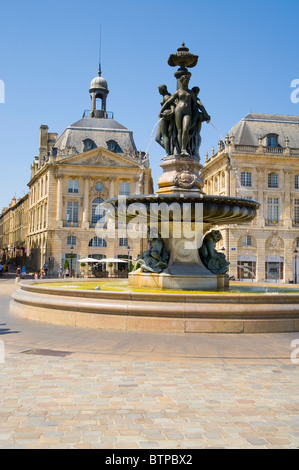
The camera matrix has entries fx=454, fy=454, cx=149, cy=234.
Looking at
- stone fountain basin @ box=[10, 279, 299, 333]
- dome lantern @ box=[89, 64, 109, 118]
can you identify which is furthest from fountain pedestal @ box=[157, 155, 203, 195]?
dome lantern @ box=[89, 64, 109, 118]

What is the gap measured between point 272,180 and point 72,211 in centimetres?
2441

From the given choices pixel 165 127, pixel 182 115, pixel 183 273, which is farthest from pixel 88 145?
pixel 183 273

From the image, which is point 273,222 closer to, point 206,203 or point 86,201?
point 86,201

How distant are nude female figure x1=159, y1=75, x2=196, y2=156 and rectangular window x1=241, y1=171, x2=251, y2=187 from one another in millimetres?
39743

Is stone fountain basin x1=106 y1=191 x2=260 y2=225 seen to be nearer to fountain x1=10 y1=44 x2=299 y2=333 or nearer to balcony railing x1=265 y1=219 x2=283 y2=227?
fountain x1=10 y1=44 x2=299 y2=333

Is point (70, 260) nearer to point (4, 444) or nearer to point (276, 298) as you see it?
point (276, 298)

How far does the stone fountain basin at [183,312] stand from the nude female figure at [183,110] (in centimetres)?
529

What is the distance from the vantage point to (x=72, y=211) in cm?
5656

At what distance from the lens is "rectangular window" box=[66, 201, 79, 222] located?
185 feet

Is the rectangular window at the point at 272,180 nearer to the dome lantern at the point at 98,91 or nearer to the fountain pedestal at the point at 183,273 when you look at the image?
the dome lantern at the point at 98,91

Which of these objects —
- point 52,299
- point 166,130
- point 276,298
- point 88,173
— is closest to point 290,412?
point 276,298

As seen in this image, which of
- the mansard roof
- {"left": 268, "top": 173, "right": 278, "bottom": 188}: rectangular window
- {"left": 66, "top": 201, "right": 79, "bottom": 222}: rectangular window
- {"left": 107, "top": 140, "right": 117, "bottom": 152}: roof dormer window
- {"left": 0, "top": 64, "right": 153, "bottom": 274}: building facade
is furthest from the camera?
{"left": 107, "top": 140, "right": 117, "bottom": 152}: roof dormer window

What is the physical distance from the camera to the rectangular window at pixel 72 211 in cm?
5641
